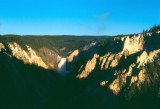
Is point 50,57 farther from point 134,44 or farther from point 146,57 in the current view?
point 146,57

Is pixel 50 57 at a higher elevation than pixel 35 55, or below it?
below

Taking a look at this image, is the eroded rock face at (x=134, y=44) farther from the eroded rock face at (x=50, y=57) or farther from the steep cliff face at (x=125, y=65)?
the eroded rock face at (x=50, y=57)

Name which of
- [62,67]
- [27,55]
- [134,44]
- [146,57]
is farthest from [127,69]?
[62,67]

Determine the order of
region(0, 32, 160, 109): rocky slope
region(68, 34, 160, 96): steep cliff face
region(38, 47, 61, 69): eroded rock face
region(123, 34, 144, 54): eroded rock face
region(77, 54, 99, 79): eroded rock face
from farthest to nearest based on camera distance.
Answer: region(38, 47, 61, 69): eroded rock face → region(77, 54, 99, 79): eroded rock face → region(123, 34, 144, 54): eroded rock face → region(68, 34, 160, 96): steep cliff face → region(0, 32, 160, 109): rocky slope

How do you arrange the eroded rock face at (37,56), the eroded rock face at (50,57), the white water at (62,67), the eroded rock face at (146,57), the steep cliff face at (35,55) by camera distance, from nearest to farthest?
the eroded rock face at (146,57)
the steep cliff face at (35,55)
the eroded rock face at (37,56)
the white water at (62,67)
the eroded rock face at (50,57)

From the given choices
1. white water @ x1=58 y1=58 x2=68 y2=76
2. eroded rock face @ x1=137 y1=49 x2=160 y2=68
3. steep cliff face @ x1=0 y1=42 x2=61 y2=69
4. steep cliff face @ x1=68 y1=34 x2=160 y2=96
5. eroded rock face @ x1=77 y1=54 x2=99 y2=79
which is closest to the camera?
steep cliff face @ x1=68 y1=34 x2=160 y2=96

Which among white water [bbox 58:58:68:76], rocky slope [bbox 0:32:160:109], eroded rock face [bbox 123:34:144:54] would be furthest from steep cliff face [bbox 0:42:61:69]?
eroded rock face [bbox 123:34:144:54]

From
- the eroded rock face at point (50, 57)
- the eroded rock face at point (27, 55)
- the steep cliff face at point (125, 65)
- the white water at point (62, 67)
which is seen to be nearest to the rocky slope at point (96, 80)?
the steep cliff face at point (125, 65)

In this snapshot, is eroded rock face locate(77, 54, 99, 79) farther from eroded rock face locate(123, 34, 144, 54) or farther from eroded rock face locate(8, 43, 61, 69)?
eroded rock face locate(8, 43, 61, 69)

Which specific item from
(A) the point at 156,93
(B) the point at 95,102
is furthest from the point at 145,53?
(B) the point at 95,102

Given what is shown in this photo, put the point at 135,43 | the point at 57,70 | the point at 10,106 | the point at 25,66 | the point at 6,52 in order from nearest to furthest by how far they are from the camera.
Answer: the point at 10,106, the point at 135,43, the point at 6,52, the point at 25,66, the point at 57,70

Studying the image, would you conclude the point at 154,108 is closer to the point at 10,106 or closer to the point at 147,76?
the point at 147,76
